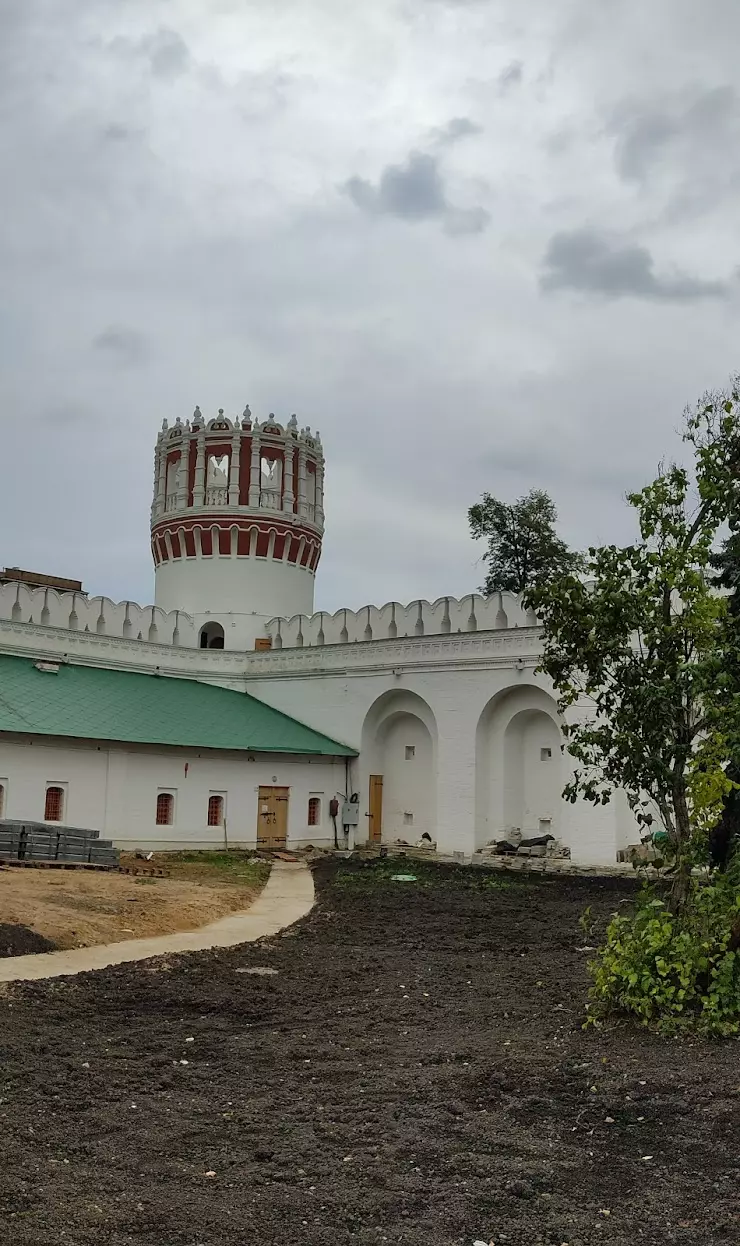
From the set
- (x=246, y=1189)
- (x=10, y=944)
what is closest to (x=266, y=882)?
(x=10, y=944)

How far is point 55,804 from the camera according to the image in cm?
2430

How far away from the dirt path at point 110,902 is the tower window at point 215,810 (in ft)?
17.4

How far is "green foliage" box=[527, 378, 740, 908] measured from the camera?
886 cm

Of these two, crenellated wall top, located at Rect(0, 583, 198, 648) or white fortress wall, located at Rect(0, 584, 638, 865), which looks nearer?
white fortress wall, located at Rect(0, 584, 638, 865)

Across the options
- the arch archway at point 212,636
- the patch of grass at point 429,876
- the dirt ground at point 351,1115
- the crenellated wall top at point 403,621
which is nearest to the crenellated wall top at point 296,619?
the crenellated wall top at point 403,621

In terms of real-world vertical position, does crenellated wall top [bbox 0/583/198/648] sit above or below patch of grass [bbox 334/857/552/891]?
above

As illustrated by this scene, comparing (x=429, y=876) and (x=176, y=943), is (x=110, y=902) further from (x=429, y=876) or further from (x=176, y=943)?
(x=429, y=876)

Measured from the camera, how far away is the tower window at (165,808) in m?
26.2

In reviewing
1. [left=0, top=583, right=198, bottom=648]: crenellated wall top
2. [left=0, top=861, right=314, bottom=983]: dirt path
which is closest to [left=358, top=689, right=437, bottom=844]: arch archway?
[left=0, top=583, right=198, bottom=648]: crenellated wall top

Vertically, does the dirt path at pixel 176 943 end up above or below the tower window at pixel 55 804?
below

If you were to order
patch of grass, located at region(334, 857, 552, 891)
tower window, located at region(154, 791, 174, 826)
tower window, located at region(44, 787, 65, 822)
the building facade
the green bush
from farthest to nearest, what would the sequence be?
tower window, located at region(154, 791, 174, 826) → the building facade → tower window, located at region(44, 787, 65, 822) → patch of grass, located at region(334, 857, 552, 891) → the green bush

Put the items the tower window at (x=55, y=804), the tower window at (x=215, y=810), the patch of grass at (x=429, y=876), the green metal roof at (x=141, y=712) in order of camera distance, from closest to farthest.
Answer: the patch of grass at (x=429, y=876), the tower window at (x=55, y=804), the green metal roof at (x=141, y=712), the tower window at (x=215, y=810)

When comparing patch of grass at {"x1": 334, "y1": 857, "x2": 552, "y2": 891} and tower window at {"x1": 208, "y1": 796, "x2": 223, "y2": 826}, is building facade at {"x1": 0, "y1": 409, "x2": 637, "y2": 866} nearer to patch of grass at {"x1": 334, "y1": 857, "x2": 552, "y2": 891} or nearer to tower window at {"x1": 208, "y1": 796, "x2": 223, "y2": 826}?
tower window at {"x1": 208, "y1": 796, "x2": 223, "y2": 826}

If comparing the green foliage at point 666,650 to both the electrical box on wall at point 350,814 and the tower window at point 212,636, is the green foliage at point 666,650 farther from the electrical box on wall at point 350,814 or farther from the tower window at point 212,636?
the tower window at point 212,636
